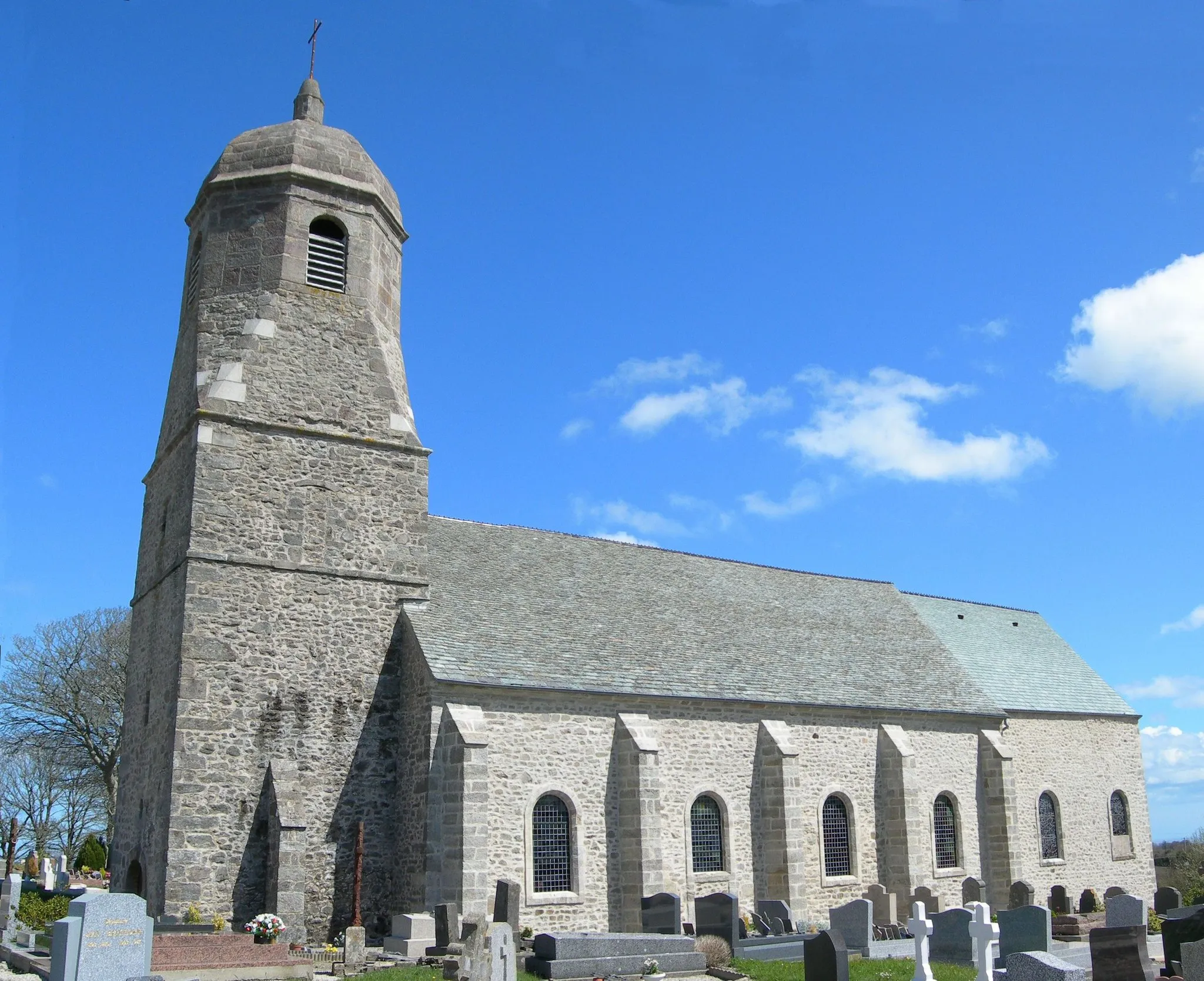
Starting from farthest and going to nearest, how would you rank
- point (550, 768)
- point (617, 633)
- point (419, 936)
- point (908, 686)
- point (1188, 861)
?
point (1188, 861)
point (908, 686)
point (617, 633)
point (550, 768)
point (419, 936)

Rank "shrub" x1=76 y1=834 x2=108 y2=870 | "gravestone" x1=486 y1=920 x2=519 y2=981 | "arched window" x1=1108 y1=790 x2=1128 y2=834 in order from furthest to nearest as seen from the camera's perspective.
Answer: "shrub" x1=76 y1=834 x2=108 y2=870
"arched window" x1=1108 y1=790 x2=1128 y2=834
"gravestone" x1=486 y1=920 x2=519 y2=981

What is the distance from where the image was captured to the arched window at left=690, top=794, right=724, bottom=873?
2308 centimetres

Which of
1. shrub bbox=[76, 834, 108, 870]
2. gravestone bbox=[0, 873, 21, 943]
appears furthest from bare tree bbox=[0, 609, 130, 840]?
gravestone bbox=[0, 873, 21, 943]

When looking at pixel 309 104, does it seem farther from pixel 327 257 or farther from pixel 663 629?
pixel 663 629

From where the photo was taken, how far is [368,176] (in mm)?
24172

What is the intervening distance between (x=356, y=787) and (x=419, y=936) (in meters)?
3.62

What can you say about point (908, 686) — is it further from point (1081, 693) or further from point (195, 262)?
point (195, 262)

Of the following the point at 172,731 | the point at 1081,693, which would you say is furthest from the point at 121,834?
the point at 1081,693

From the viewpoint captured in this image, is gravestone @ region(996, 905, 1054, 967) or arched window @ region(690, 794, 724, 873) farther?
arched window @ region(690, 794, 724, 873)

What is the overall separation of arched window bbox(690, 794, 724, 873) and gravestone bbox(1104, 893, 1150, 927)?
24.9ft

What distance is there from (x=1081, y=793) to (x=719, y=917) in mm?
17524

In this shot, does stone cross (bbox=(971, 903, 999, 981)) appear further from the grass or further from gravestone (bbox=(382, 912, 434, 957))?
gravestone (bbox=(382, 912, 434, 957))

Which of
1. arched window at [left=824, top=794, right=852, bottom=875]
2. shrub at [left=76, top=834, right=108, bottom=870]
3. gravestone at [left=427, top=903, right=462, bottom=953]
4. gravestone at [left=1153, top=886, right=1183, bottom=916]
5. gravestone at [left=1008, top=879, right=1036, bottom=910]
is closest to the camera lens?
gravestone at [left=427, top=903, right=462, bottom=953]

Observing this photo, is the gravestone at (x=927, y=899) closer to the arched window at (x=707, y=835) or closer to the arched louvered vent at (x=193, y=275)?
the arched window at (x=707, y=835)
